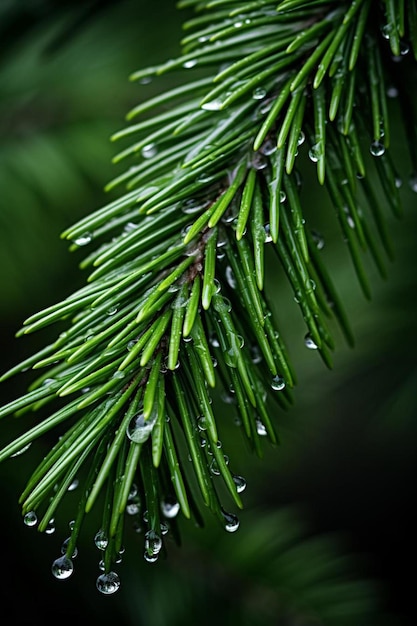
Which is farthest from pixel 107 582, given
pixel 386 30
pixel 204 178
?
pixel 386 30

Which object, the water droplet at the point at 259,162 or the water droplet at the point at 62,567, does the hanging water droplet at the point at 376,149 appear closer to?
the water droplet at the point at 259,162

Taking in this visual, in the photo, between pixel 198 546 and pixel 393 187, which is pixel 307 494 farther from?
pixel 393 187

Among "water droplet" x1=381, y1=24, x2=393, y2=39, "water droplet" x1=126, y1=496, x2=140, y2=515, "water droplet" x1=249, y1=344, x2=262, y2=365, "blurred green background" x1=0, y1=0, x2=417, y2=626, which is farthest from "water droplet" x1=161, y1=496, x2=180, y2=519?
"blurred green background" x1=0, y1=0, x2=417, y2=626

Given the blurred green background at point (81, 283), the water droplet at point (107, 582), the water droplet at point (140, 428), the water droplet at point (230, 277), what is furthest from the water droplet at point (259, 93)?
the blurred green background at point (81, 283)

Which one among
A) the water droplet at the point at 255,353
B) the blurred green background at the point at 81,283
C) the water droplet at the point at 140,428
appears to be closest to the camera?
the water droplet at the point at 140,428

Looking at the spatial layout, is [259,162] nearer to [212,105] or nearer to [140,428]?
[212,105]

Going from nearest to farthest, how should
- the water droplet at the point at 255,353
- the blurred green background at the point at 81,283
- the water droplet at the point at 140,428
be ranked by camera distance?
the water droplet at the point at 140,428 → the water droplet at the point at 255,353 → the blurred green background at the point at 81,283

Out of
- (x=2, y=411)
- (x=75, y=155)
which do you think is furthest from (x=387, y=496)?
(x=2, y=411)
